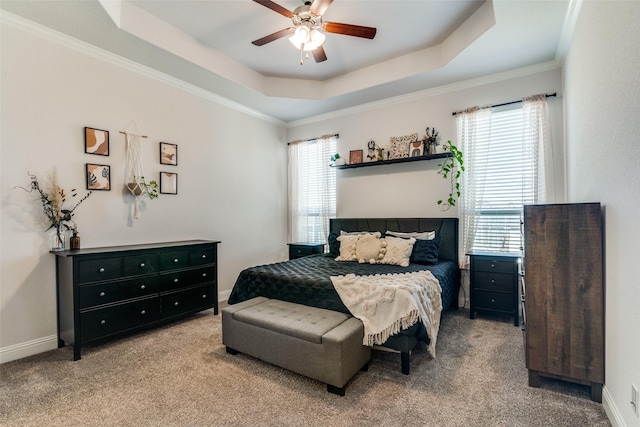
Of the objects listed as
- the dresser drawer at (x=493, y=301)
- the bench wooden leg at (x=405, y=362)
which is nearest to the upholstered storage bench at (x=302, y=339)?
the bench wooden leg at (x=405, y=362)

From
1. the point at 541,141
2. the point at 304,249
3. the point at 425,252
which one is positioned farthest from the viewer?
the point at 304,249

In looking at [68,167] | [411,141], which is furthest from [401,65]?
[68,167]

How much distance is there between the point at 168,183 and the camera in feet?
12.6

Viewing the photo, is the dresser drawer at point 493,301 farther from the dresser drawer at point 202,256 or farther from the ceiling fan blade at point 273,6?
the ceiling fan blade at point 273,6

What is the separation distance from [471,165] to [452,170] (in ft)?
0.81

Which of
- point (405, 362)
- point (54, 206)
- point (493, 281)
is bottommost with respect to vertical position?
point (405, 362)

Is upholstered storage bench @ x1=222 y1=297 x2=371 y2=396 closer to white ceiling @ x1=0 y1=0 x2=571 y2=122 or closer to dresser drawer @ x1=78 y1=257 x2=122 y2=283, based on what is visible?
dresser drawer @ x1=78 y1=257 x2=122 y2=283

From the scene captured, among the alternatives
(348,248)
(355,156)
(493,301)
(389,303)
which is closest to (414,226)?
(348,248)

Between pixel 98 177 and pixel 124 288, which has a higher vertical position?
pixel 98 177

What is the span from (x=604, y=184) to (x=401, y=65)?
8.97 feet

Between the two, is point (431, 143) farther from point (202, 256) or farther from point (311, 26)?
point (202, 256)

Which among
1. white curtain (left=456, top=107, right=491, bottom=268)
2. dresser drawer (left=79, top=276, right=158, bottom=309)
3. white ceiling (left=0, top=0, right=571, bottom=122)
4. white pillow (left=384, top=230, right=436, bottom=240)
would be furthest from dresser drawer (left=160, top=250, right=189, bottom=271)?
white curtain (left=456, top=107, right=491, bottom=268)

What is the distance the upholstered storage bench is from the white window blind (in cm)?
246

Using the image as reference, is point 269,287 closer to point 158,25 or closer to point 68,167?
point 68,167
